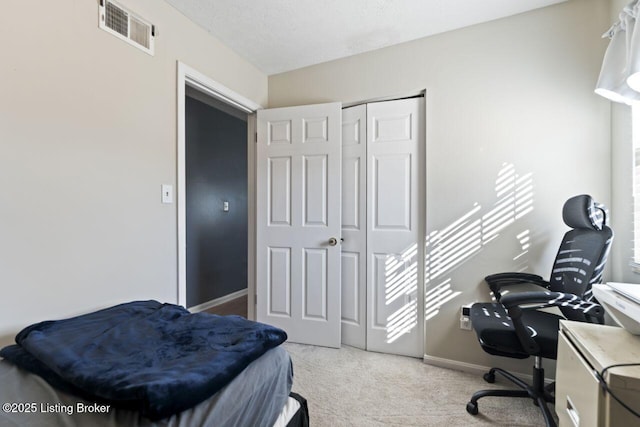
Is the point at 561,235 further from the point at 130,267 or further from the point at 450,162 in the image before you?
the point at 130,267

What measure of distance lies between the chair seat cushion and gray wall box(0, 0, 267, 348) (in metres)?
1.90

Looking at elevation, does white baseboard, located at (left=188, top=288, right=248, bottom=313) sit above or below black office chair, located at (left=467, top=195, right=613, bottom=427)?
below

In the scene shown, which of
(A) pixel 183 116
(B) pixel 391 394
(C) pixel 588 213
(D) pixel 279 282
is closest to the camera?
(C) pixel 588 213

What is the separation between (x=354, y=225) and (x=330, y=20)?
1.55 metres

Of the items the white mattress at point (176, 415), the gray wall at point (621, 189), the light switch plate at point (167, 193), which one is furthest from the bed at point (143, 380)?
the gray wall at point (621, 189)

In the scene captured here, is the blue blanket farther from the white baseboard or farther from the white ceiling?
the white baseboard

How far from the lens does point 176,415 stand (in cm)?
77

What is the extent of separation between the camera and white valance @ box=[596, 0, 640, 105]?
4.37ft

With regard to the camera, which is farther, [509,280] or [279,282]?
[279,282]

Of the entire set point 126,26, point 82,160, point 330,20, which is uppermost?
point 330,20

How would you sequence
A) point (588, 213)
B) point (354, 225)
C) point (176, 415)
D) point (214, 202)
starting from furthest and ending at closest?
point (214, 202)
point (354, 225)
point (588, 213)
point (176, 415)

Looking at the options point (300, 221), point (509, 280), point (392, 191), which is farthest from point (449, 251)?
point (300, 221)

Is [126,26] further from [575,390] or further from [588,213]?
[588,213]

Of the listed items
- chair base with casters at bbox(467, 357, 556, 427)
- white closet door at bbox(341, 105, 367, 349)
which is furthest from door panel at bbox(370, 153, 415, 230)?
chair base with casters at bbox(467, 357, 556, 427)
